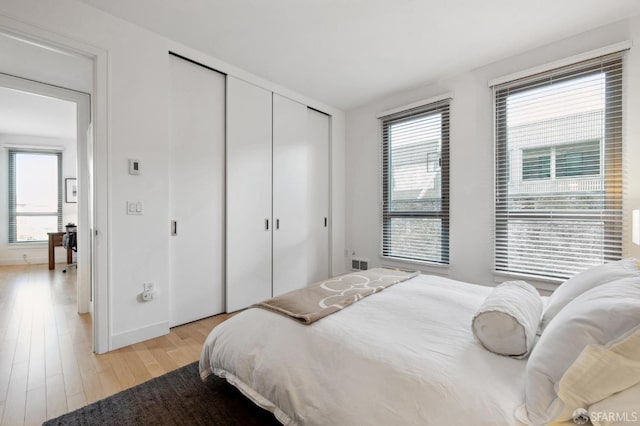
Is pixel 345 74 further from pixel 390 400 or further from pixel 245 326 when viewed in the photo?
pixel 390 400

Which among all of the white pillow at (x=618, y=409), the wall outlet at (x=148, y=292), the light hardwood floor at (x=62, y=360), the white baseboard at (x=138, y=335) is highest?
the white pillow at (x=618, y=409)

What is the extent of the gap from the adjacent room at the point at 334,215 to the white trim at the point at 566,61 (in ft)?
0.05

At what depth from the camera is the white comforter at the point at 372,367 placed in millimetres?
926

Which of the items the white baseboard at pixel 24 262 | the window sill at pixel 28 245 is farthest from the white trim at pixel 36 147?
the white baseboard at pixel 24 262

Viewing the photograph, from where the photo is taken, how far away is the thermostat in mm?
2381

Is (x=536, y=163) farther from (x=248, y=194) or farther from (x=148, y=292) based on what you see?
(x=148, y=292)

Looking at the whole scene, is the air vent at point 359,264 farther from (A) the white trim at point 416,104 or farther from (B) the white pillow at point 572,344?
(B) the white pillow at point 572,344

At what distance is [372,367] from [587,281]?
1.11m

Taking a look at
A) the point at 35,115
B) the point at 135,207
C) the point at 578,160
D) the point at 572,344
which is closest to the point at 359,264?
the point at 578,160

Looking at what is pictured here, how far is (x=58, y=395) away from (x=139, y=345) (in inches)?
25.3

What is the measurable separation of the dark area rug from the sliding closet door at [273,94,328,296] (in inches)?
70.4

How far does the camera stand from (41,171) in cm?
604

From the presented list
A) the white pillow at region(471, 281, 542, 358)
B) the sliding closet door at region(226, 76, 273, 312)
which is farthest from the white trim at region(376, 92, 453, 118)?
the white pillow at region(471, 281, 542, 358)

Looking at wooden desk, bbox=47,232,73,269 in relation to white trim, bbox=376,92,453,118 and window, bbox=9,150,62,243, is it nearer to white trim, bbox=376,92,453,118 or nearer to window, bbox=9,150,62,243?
window, bbox=9,150,62,243
